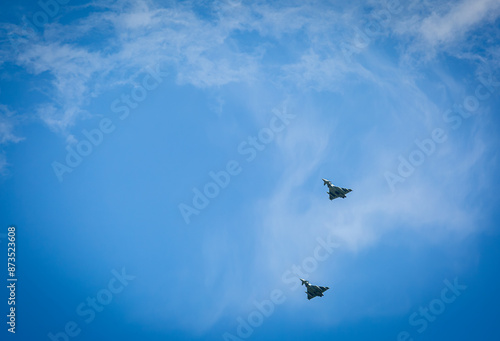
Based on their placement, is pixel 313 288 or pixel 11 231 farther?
pixel 11 231

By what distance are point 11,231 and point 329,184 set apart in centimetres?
4682

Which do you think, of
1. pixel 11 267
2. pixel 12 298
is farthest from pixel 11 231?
pixel 12 298

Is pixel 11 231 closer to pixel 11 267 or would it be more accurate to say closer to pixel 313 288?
pixel 11 267

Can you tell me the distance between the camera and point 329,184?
107 feet

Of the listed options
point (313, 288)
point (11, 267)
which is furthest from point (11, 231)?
point (313, 288)

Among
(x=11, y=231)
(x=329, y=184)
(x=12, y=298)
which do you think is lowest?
(x=329, y=184)

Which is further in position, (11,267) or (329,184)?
(11,267)

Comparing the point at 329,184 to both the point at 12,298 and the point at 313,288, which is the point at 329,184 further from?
the point at 12,298

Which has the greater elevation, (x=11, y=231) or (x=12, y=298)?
(x=11, y=231)

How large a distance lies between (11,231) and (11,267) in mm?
5239

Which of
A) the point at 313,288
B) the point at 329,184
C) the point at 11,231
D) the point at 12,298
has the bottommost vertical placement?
the point at 313,288

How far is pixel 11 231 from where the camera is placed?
134 feet

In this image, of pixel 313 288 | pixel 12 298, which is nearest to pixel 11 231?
pixel 12 298

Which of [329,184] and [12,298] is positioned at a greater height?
[12,298]
